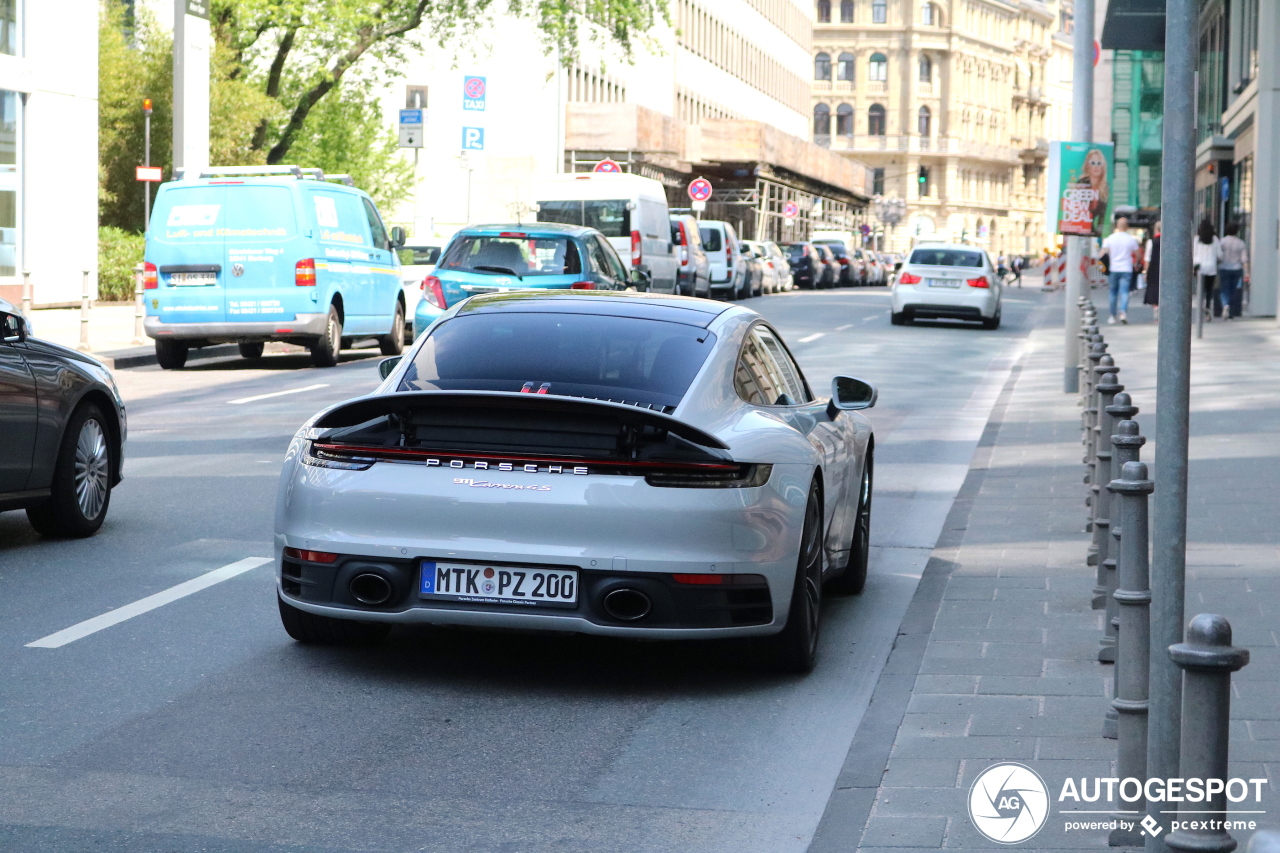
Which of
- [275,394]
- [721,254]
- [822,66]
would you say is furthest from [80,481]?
[822,66]

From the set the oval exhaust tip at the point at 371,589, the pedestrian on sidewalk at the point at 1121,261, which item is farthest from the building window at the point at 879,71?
the oval exhaust tip at the point at 371,589

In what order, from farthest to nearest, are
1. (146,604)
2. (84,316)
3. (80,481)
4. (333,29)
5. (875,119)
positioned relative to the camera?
(875,119), (333,29), (84,316), (80,481), (146,604)

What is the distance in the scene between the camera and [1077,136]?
1947cm

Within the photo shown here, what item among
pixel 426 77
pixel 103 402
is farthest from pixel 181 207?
pixel 426 77

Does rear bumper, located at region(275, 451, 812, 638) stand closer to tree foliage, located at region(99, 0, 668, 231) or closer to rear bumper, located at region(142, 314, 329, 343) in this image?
rear bumper, located at region(142, 314, 329, 343)

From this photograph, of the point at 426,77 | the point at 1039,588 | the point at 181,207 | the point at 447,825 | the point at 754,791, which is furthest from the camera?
the point at 426,77

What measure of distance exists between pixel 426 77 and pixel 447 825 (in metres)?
59.9

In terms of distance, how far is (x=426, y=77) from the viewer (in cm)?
6300

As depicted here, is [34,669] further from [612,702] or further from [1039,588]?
[1039,588]

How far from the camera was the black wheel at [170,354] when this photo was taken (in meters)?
21.7

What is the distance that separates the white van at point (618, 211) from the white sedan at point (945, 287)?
14.8 feet

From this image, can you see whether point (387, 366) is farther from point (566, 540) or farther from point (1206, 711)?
point (1206, 711)

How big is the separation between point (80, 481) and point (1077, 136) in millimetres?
12830

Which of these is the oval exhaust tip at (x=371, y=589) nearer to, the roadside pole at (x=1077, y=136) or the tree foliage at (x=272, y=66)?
the roadside pole at (x=1077, y=136)
